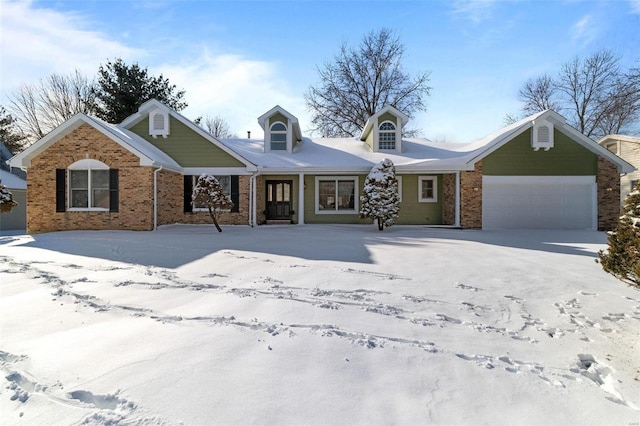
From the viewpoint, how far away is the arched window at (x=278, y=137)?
1711 cm

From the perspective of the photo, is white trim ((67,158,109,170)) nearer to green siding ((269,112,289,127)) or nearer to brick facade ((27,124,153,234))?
brick facade ((27,124,153,234))

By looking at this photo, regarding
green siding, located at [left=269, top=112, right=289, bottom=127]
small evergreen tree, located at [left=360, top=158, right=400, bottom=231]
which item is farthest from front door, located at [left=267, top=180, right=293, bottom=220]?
small evergreen tree, located at [left=360, top=158, right=400, bottom=231]

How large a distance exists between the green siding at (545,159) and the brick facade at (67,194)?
13660 mm

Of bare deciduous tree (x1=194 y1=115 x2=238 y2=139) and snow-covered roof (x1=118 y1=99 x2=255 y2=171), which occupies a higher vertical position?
bare deciduous tree (x1=194 y1=115 x2=238 y2=139)

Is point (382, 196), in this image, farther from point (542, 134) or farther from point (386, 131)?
point (542, 134)

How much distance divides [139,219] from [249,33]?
739 centimetres

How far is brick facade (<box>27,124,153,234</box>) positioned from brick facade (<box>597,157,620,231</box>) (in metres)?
17.6

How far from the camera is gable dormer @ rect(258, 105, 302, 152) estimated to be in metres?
16.9

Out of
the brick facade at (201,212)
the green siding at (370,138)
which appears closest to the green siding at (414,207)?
the green siding at (370,138)

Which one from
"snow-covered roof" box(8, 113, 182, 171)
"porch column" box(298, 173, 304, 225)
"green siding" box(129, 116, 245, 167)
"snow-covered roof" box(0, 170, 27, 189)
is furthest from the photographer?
"snow-covered roof" box(0, 170, 27, 189)

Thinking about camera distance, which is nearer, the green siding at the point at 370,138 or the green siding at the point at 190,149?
the green siding at the point at 190,149

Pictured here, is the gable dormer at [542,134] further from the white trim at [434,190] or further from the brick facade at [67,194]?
the brick facade at [67,194]

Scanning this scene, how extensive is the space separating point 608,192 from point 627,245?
45.1 feet

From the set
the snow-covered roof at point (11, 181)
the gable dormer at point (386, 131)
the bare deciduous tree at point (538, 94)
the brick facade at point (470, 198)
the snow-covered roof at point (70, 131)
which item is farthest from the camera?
the bare deciduous tree at point (538, 94)
